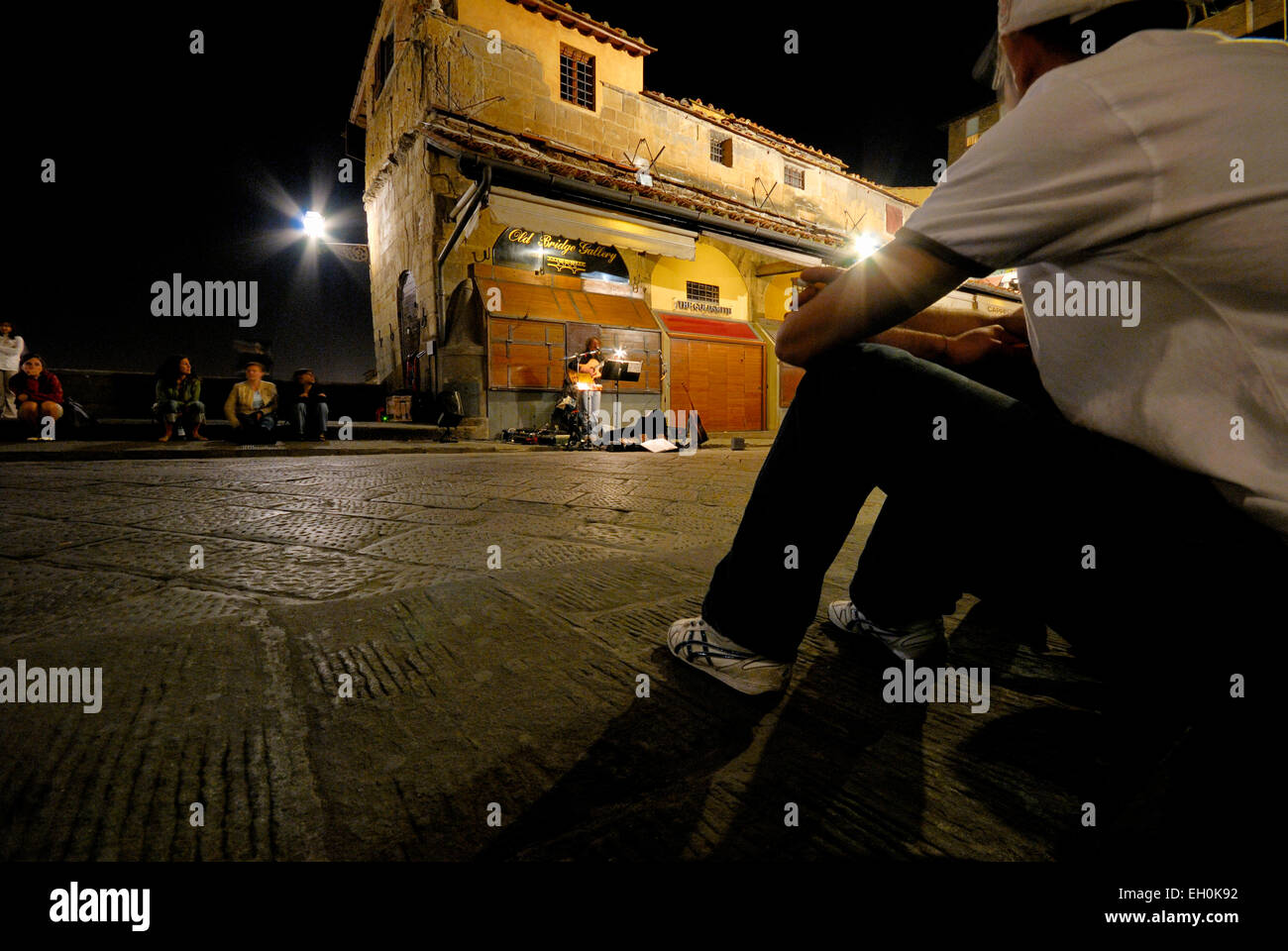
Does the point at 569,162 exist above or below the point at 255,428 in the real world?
above

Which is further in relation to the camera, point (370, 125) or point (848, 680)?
point (370, 125)

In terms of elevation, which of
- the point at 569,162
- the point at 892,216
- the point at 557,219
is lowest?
the point at 557,219

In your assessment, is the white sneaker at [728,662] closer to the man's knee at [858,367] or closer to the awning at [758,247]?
the man's knee at [858,367]

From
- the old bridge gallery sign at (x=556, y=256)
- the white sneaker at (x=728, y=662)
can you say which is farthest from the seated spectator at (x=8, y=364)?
the white sneaker at (x=728, y=662)

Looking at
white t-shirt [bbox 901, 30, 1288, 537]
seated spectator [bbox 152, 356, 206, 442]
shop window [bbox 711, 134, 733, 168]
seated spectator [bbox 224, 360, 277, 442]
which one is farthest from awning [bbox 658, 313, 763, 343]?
white t-shirt [bbox 901, 30, 1288, 537]

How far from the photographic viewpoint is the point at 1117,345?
0.70 metres

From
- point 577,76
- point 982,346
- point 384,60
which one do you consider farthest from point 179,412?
point 577,76

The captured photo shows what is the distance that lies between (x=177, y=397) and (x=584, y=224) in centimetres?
633

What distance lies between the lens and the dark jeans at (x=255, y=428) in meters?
7.47

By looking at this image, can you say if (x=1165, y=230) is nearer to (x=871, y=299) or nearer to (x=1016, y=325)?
(x=871, y=299)

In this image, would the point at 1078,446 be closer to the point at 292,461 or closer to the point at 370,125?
the point at 292,461
